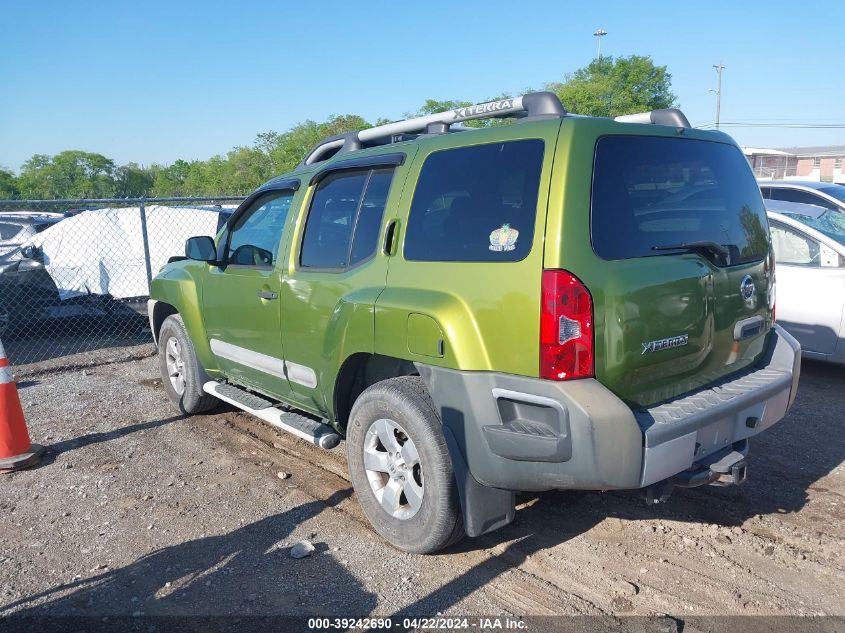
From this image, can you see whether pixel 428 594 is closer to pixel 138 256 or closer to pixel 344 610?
pixel 344 610

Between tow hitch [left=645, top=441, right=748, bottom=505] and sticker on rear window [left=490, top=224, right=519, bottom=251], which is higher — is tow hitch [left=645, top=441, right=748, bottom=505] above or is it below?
below

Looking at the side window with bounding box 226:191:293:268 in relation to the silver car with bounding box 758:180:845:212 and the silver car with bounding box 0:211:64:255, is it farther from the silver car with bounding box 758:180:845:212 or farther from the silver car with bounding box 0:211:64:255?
the silver car with bounding box 0:211:64:255

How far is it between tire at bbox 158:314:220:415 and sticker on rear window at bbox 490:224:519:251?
3.36 metres

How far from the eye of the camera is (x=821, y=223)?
21.4ft

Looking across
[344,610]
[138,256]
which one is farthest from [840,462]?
[138,256]

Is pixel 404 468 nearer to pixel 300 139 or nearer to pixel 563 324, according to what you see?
pixel 563 324

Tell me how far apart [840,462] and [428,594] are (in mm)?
3148

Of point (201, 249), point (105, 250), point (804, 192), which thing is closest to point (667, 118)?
point (201, 249)

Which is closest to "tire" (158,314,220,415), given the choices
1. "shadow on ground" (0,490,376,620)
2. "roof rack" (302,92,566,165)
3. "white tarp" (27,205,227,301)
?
"roof rack" (302,92,566,165)

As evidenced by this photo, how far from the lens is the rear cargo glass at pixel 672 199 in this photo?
112 inches

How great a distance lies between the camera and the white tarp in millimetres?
8758

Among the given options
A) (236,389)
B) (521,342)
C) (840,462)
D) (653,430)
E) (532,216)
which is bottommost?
(840,462)

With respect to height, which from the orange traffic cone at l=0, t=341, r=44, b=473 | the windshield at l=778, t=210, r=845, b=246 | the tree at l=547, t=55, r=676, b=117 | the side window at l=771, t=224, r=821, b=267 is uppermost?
the tree at l=547, t=55, r=676, b=117

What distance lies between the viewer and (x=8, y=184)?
68062mm
